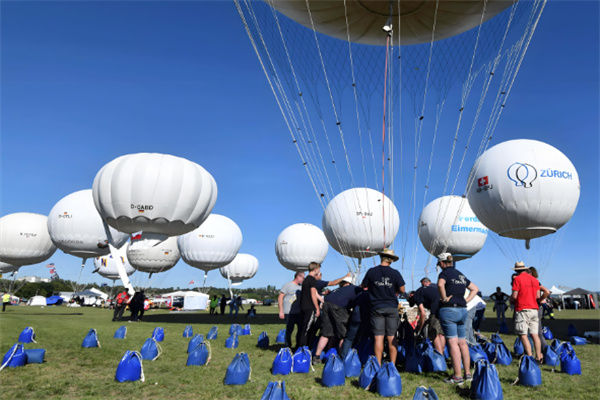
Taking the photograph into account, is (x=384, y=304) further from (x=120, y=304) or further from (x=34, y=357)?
(x=120, y=304)

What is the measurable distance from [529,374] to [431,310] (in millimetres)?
2199

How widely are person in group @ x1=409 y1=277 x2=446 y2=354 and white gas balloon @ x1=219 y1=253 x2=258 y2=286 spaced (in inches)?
1876

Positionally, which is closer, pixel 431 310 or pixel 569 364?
pixel 569 364

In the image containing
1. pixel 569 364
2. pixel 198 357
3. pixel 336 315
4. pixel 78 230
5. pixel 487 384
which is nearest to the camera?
pixel 487 384

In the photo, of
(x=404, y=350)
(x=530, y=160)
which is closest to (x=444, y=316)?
(x=404, y=350)

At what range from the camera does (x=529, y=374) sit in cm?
565

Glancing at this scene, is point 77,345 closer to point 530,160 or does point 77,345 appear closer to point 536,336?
point 536,336

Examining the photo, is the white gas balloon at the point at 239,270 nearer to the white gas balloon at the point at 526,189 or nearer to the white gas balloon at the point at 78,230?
the white gas balloon at the point at 78,230

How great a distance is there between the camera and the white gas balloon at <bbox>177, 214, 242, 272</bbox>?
121 feet

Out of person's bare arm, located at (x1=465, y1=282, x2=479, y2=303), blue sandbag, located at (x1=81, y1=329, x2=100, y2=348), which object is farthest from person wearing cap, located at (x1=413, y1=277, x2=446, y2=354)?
blue sandbag, located at (x1=81, y1=329, x2=100, y2=348)

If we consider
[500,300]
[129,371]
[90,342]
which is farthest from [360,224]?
[129,371]

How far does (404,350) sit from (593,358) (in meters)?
4.44

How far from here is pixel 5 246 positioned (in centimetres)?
3441

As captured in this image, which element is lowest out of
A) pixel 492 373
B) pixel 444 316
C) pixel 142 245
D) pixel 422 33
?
pixel 492 373
